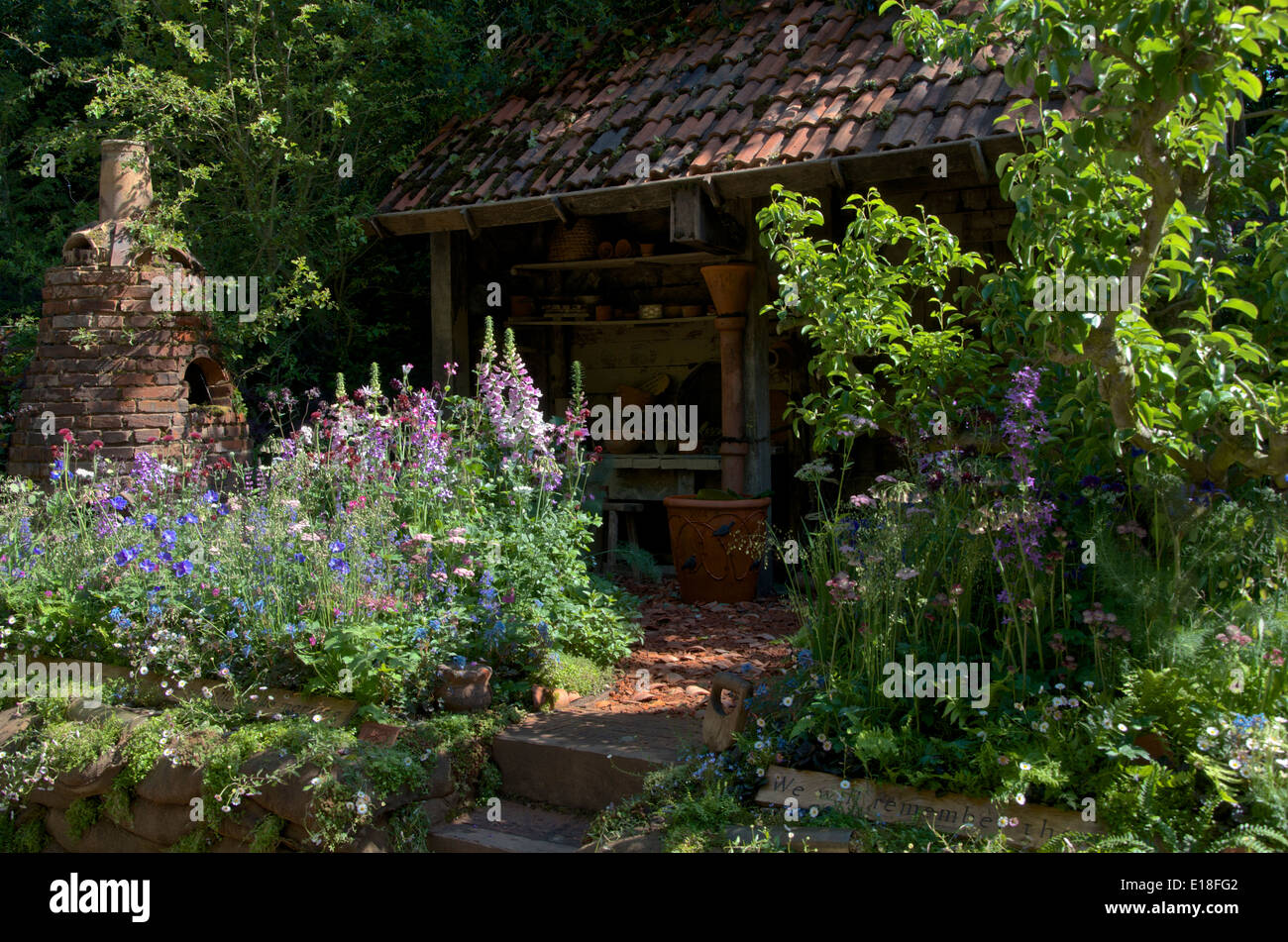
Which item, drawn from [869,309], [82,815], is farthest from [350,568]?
[869,309]

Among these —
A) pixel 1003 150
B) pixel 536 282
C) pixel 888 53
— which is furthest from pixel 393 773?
pixel 536 282

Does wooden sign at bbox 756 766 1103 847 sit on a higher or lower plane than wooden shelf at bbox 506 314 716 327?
lower

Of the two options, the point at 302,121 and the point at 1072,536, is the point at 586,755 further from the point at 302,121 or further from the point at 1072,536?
the point at 302,121

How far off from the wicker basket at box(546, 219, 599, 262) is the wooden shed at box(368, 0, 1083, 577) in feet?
0.06

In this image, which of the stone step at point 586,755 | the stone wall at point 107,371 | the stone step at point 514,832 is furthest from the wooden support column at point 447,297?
the stone step at point 514,832

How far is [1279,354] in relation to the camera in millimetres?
4332

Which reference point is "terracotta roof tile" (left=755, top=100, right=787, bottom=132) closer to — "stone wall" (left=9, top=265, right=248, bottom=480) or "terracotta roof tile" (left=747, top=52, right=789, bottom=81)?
"terracotta roof tile" (left=747, top=52, right=789, bottom=81)

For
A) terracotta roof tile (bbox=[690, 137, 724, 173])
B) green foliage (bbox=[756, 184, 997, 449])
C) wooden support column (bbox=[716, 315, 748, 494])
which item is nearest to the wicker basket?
wooden support column (bbox=[716, 315, 748, 494])

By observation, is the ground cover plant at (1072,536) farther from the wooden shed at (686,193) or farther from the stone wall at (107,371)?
the stone wall at (107,371)

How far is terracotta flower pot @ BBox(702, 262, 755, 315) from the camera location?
24.2ft

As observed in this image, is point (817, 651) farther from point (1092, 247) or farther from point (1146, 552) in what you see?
point (1092, 247)

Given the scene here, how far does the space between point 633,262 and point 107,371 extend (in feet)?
13.9

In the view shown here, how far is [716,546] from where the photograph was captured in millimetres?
6980
